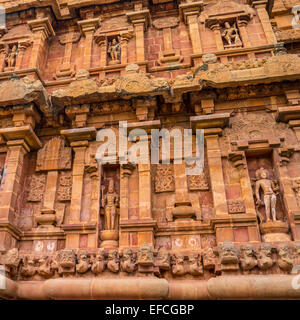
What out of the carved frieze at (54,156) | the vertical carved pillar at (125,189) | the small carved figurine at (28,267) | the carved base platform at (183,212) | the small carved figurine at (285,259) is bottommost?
the small carved figurine at (285,259)

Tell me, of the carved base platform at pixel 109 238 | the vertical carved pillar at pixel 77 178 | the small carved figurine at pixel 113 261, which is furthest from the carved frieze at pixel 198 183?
the vertical carved pillar at pixel 77 178

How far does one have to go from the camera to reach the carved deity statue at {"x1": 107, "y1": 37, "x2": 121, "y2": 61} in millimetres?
10133

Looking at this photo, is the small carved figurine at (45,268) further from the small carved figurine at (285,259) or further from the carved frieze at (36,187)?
the small carved figurine at (285,259)

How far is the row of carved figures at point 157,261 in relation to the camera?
597 cm

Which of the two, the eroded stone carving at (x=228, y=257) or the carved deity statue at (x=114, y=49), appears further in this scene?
the carved deity statue at (x=114, y=49)

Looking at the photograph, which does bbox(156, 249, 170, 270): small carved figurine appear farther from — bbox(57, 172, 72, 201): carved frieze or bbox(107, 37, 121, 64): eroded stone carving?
bbox(107, 37, 121, 64): eroded stone carving

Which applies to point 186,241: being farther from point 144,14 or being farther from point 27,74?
point 144,14

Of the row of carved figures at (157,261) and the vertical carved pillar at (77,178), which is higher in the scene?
the vertical carved pillar at (77,178)

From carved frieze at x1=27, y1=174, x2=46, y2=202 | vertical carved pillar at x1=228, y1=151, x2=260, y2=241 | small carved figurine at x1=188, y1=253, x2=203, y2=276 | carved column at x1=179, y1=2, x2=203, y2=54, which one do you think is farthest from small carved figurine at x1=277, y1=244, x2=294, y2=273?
carved column at x1=179, y1=2, x2=203, y2=54

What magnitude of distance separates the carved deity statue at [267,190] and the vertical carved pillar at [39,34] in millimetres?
7481

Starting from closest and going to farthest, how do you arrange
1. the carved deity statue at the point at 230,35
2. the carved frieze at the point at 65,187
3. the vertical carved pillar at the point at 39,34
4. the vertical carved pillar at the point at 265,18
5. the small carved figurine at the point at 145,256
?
the small carved figurine at the point at 145,256 → the carved frieze at the point at 65,187 → the vertical carved pillar at the point at 265,18 → the carved deity statue at the point at 230,35 → the vertical carved pillar at the point at 39,34

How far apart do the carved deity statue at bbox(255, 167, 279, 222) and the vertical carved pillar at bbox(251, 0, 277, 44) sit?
4.29m

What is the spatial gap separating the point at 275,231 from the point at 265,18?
266 inches
